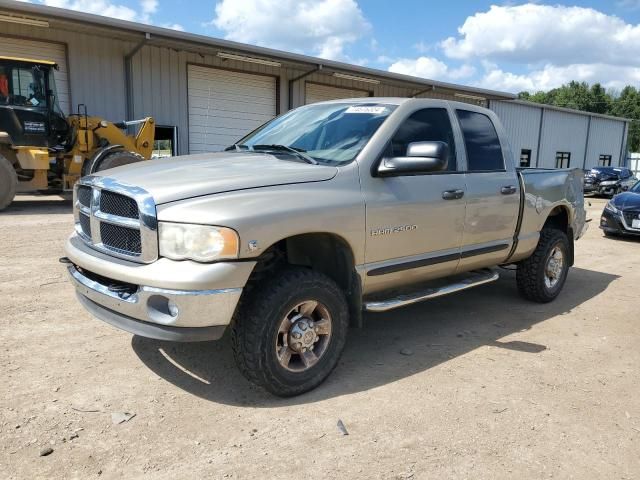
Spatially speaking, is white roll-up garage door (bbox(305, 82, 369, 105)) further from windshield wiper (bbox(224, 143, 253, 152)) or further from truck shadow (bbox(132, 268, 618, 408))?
windshield wiper (bbox(224, 143, 253, 152))

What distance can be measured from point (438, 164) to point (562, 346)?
207cm

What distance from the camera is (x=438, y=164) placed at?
143 inches

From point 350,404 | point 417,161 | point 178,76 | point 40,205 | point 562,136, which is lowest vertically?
point 350,404

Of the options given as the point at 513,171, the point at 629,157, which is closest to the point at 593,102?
the point at 629,157

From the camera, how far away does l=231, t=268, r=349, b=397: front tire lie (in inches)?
122

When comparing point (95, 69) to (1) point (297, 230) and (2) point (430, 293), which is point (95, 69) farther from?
(1) point (297, 230)

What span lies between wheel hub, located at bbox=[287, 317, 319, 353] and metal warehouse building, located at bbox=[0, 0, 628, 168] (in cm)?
1297

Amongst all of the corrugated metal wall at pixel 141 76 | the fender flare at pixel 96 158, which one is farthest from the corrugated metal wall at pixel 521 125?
the fender flare at pixel 96 158

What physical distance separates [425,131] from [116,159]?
10021 mm

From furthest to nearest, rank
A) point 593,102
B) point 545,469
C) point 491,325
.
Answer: point 593,102 → point 491,325 → point 545,469

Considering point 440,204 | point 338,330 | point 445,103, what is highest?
point 445,103

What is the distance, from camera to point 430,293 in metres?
4.18

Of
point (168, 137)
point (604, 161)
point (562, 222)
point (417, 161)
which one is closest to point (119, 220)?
point (417, 161)

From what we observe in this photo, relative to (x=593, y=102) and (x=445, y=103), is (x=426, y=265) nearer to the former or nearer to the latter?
(x=445, y=103)
